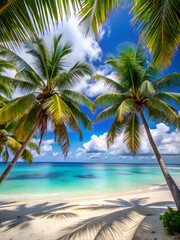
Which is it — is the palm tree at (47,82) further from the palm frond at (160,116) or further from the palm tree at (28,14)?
the palm tree at (28,14)

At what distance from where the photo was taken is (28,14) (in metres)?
2.00

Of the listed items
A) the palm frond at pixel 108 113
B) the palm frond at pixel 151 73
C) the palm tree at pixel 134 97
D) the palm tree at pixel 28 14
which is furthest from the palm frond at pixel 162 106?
the palm tree at pixel 28 14

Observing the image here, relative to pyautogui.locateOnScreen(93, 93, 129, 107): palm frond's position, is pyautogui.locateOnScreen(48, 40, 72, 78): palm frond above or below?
above

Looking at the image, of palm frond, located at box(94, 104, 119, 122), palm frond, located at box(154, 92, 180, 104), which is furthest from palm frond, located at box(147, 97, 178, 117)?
palm frond, located at box(94, 104, 119, 122)

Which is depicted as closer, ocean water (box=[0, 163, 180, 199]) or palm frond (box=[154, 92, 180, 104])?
palm frond (box=[154, 92, 180, 104])

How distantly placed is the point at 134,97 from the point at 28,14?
642 centimetres

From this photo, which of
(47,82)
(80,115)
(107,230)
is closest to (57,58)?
(47,82)

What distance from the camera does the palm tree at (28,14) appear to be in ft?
6.38

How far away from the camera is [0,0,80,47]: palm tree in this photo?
1944 millimetres

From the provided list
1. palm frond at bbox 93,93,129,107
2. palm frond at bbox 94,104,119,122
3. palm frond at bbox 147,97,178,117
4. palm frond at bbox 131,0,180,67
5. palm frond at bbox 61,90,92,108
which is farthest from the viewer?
palm frond at bbox 94,104,119,122

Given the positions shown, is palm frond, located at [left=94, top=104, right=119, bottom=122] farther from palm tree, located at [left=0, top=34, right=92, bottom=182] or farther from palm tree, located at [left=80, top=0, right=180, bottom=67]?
palm tree, located at [left=80, top=0, right=180, bottom=67]

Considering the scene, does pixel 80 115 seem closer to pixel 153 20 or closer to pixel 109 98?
pixel 109 98

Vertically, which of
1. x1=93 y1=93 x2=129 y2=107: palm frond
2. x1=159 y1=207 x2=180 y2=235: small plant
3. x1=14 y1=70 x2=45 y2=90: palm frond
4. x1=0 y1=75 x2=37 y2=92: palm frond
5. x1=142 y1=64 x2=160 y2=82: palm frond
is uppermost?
x1=142 y1=64 x2=160 y2=82: palm frond

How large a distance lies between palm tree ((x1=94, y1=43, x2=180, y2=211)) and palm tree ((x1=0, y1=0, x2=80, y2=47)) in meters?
4.58
